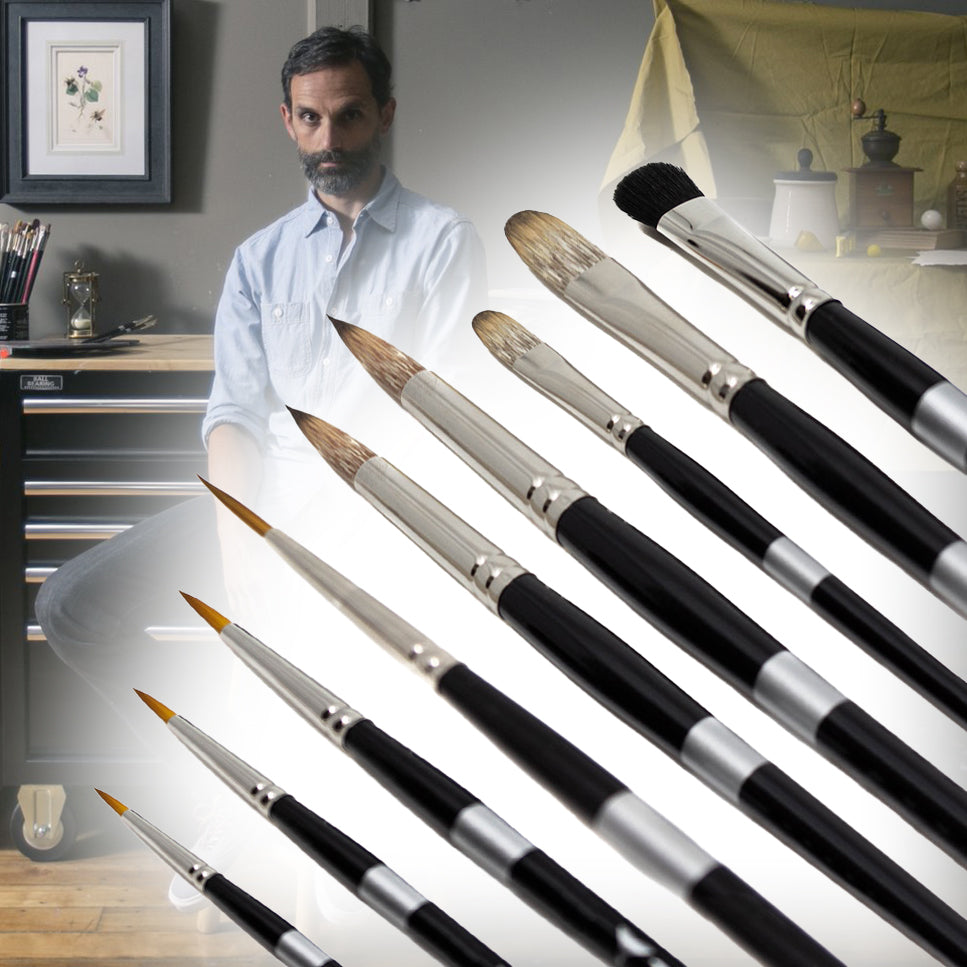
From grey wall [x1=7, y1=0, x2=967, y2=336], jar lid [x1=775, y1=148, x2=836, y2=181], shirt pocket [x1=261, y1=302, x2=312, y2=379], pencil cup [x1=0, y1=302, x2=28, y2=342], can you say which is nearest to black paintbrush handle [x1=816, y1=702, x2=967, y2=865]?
shirt pocket [x1=261, y1=302, x2=312, y2=379]

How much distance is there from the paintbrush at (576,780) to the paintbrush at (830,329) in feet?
0.16

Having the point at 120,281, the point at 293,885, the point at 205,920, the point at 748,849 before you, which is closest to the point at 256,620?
the point at 748,849

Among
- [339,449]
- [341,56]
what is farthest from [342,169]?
[339,449]

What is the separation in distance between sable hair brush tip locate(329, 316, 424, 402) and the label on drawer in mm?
833

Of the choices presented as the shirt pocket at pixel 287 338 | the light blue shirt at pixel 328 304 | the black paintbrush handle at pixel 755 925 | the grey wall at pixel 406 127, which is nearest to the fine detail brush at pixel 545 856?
the black paintbrush handle at pixel 755 925

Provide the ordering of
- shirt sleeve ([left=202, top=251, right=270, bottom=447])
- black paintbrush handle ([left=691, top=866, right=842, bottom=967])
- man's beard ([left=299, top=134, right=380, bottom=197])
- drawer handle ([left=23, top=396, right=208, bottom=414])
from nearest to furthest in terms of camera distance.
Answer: black paintbrush handle ([left=691, top=866, right=842, bottom=967]), shirt sleeve ([left=202, top=251, right=270, bottom=447]), man's beard ([left=299, top=134, right=380, bottom=197]), drawer handle ([left=23, top=396, right=208, bottom=414])

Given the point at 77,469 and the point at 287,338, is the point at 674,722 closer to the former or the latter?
the point at 287,338

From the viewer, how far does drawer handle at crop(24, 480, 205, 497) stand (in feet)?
3.14

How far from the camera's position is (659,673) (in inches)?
5.5

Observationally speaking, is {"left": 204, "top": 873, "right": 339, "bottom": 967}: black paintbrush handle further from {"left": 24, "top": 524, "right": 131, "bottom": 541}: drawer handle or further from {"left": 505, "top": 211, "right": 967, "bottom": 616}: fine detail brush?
{"left": 24, "top": 524, "right": 131, "bottom": 541}: drawer handle

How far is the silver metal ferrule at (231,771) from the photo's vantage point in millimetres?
164

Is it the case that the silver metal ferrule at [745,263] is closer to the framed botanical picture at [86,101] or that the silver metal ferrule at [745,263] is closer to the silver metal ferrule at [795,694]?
the silver metal ferrule at [795,694]

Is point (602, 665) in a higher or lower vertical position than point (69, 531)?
higher

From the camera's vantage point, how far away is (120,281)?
101 cm
